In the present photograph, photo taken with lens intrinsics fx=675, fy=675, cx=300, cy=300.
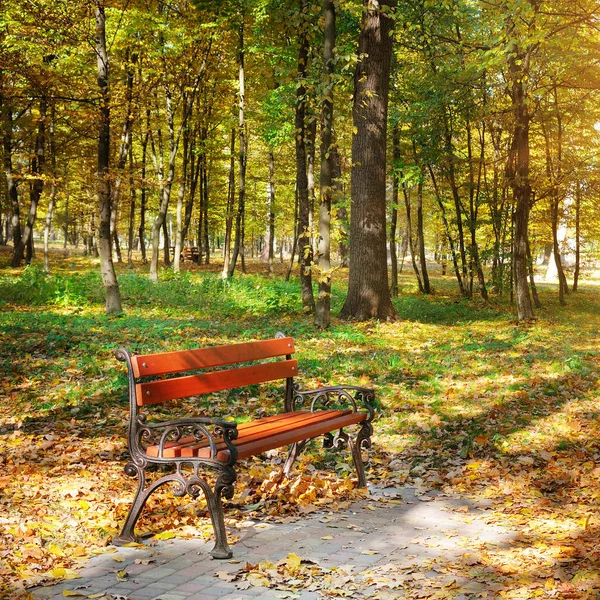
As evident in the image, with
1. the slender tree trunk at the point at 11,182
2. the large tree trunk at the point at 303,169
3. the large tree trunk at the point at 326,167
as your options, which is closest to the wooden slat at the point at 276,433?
the large tree trunk at the point at 326,167

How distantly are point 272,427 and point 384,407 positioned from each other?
10.0 ft

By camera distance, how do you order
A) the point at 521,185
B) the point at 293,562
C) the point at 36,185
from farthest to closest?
the point at 36,185 → the point at 521,185 → the point at 293,562

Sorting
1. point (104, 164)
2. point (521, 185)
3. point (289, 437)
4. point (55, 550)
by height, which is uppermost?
point (104, 164)

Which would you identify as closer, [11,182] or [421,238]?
[421,238]

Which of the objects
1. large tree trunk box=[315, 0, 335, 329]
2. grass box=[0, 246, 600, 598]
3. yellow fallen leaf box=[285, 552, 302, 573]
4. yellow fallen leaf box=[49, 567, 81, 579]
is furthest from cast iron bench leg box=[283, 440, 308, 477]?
large tree trunk box=[315, 0, 335, 329]

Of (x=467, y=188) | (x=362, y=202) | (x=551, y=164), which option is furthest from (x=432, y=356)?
(x=467, y=188)

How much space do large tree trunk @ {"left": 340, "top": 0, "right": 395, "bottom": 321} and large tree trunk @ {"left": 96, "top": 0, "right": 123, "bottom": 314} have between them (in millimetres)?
4919

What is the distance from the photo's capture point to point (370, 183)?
1374 cm

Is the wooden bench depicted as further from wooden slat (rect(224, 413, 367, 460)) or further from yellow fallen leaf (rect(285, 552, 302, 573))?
yellow fallen leaf (rect(285, 552, 302, 573))

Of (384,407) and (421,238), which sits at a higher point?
(421,238)

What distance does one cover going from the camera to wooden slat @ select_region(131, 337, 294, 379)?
4.52m

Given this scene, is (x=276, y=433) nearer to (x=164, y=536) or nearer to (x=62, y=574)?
(x=164, y=536)

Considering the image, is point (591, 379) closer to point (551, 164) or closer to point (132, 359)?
point (132, 359)

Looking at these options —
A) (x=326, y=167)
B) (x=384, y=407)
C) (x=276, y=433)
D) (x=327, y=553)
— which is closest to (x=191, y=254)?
(x=326, y=167)
